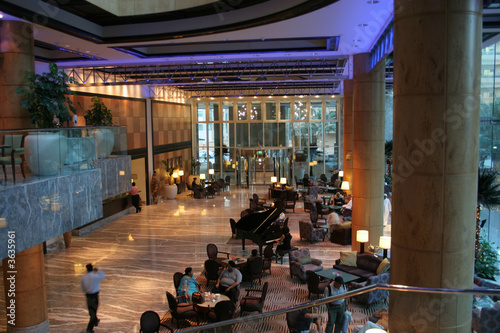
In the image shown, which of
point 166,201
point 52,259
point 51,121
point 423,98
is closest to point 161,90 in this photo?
point 166,201

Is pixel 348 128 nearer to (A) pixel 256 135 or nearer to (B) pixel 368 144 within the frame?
(B) pixel 368 144

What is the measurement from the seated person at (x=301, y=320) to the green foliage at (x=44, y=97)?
6.05 meters

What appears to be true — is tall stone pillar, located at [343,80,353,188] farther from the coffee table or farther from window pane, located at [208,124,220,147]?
the coffee table

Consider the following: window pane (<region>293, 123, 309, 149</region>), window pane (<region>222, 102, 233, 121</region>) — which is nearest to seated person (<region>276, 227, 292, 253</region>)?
window pane (<region>293, 123, 309, 149</region>)

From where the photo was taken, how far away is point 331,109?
32688 millimetres

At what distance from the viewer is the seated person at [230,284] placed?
10344 millimetres

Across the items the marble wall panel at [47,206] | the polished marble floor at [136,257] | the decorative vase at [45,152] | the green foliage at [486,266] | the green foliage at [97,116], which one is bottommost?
the polished marble floor at [136,257]

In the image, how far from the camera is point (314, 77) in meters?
20.8

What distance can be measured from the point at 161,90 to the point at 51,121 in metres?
18.0

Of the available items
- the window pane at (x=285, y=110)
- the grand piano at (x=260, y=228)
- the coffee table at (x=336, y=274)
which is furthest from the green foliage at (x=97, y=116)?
the window pane at (x=285, y=110)

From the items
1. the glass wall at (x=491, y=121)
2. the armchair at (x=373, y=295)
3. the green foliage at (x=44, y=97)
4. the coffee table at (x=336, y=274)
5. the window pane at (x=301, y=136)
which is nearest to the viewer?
the green foliage at (x=44, y=97)

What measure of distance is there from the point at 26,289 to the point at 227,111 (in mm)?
24640

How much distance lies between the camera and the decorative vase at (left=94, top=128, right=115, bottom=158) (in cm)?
1059

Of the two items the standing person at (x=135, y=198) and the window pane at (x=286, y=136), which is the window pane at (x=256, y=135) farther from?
the standing person at (x=135, y=198)
